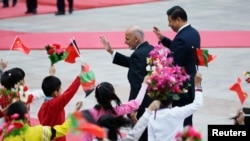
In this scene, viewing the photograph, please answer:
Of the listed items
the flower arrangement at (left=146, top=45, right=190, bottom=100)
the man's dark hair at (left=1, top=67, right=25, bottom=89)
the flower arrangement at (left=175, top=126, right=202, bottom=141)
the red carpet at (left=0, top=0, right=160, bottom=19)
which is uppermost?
the flower arrangement at (left=175, top=126, right=202, bottom=141)

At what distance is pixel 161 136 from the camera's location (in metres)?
8.72

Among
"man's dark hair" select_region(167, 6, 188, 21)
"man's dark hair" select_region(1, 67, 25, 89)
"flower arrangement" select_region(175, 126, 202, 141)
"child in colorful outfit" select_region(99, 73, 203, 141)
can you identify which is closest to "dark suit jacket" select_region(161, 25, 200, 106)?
"man's dark hair" select_region(167, 6, 188, 21)

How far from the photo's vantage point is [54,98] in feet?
31.0

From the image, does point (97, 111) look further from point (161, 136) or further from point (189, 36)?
point (189, 36)

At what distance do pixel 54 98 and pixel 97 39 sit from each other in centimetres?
1048

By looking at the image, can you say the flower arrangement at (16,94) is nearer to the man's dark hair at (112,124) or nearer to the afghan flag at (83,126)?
the man's dark hair at (112,124)

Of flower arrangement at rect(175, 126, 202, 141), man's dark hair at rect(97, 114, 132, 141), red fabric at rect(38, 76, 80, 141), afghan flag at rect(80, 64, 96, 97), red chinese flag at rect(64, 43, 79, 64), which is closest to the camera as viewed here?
flower arrangement at rect(175, 126, 202, 141)

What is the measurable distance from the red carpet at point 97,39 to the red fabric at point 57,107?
911 cm

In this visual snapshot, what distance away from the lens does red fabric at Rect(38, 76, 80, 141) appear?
9328 millimetres

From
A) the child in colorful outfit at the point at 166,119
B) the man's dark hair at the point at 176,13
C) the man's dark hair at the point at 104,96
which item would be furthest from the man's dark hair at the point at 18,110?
the man's dark hair at the point at 176,13

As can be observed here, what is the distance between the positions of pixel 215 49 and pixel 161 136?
9.86 metres

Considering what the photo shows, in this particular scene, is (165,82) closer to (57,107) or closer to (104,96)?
(104,96)

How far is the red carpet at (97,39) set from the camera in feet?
62.2

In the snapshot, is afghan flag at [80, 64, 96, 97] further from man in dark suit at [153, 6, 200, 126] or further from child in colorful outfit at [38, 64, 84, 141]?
man in dark suit at [153, 6, 200, 126]
